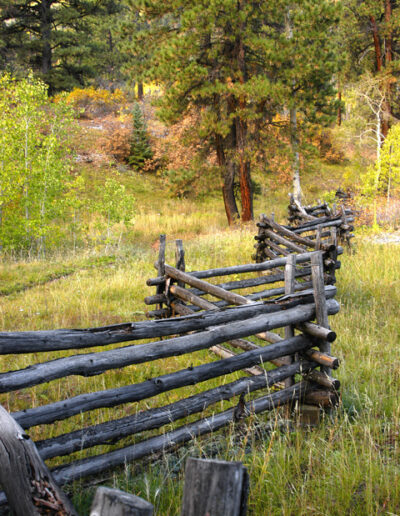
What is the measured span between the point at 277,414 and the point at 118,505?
8.04 ft

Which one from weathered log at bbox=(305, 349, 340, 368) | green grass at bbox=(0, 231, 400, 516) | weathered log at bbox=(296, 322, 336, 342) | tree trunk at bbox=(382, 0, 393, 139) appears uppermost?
tree trunk at bbox=(382, 0, 393, 139)

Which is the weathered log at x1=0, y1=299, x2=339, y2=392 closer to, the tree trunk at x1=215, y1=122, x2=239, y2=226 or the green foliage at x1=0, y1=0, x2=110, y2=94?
the tree trunk at x1=215, y1=122, x2=239, y2=226

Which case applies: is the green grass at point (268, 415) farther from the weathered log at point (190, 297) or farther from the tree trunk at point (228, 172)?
the tree trunk at point (228, 172)

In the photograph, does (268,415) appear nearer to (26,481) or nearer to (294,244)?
(26,481)

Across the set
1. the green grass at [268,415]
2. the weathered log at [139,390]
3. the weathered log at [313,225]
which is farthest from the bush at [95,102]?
the weathered log at [139,390]

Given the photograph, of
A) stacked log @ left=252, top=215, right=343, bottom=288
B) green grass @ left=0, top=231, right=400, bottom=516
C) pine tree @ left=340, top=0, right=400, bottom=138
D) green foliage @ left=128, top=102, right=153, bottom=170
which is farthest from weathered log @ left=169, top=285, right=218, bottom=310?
green foliage @ left=128, top=102, right=153, bottom=170

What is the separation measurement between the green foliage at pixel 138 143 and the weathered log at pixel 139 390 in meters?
23.4

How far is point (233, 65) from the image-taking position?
1515 cm

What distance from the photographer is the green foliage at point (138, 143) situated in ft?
83.4

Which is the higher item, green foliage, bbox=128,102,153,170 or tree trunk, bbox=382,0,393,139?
tree trunk, bbox=382,0,393,139

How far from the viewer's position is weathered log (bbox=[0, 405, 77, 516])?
1.44 meters

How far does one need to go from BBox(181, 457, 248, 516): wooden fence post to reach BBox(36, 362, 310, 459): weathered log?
1.66m

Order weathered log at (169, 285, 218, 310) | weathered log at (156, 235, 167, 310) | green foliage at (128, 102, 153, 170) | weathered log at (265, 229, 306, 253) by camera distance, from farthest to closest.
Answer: green foliage at (128, 102, 153, 170), weathered log at (265, 229, 306, 253), weathered log at (156, 235, 167, 310), weathered log at (169, 285, 218, 310)

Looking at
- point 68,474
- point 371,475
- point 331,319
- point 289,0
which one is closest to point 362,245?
point 331,319
